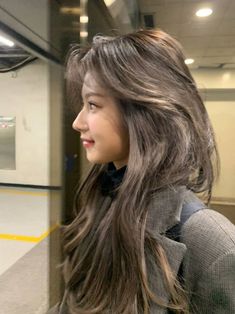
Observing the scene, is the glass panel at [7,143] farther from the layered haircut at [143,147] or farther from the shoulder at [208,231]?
the shoulder at [208,231]

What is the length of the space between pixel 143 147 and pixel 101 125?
132 millimetres

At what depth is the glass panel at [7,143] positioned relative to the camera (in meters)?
7.67

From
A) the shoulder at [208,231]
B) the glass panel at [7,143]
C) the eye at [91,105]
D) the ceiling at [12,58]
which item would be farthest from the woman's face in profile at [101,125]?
the glass panel at [7,143]

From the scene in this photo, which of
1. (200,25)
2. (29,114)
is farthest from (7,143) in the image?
(200,25)

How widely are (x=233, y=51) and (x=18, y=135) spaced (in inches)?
201

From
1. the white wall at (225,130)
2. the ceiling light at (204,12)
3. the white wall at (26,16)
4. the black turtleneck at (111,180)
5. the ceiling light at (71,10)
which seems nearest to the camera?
the black turtleneck at (111,180)

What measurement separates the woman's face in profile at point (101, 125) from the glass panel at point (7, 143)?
7.20 meters

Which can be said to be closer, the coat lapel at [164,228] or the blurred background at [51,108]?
the coat lapel at [164,228]

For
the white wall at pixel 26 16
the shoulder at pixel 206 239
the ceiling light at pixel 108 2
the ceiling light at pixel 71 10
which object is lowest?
the shoulder at pixel 206 239

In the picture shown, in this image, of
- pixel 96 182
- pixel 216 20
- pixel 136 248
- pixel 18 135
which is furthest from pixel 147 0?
pixel 18 135

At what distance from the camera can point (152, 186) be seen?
0.81m

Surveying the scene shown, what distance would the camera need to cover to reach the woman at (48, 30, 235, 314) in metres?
0.75

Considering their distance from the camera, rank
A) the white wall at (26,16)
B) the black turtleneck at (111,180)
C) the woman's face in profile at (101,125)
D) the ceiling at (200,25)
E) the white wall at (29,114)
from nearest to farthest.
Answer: the woman's face in profile at (101,125) < the black turtleneck at (111,180) < the white wall at (26,16) < the ceiling at (200,25) < the white wall at (29,114)

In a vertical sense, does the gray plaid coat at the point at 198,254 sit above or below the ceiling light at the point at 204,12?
below
